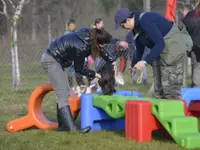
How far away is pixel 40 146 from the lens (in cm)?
547

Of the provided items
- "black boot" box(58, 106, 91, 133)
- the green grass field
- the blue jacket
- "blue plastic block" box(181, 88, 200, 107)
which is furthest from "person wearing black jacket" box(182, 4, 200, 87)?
"black boot" box(58, 106, 91, 133)

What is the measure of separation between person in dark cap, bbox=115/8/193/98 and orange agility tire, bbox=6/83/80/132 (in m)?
1.18

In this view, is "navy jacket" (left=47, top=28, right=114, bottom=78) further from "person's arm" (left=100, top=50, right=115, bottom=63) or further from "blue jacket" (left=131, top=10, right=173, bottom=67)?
"blue jacket" (left=131, top=10, right=173, bottom=67)

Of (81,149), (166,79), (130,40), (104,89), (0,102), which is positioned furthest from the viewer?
(130,40)

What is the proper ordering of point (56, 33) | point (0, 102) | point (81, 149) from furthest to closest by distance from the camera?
1. point (56, 33)
2. point (0, 102)
3. point (81, 149)

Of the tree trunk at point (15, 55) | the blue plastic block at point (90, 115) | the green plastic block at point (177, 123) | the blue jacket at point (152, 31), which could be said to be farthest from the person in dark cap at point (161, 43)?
the tree trunk at point (15, 55)

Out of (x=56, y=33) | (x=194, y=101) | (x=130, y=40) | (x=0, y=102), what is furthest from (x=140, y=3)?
(x=194, y=101)

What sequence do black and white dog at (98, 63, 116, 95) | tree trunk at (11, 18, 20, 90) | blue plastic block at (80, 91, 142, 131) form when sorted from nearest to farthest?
blue plastic block at (80, 91, 142, 131)
black and white dog at (98, 63, 116, 95)
tree trunk at (11, 18, 20, 90)

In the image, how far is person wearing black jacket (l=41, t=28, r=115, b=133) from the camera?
602cm

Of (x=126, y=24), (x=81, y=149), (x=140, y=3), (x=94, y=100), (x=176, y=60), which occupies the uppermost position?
(x=140, y=3)

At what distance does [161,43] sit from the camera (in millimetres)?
5824

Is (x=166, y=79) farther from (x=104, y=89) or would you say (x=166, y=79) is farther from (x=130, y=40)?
(x=130, y=40)

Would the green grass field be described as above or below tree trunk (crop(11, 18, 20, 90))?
below

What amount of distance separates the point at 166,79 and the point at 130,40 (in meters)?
6.22
